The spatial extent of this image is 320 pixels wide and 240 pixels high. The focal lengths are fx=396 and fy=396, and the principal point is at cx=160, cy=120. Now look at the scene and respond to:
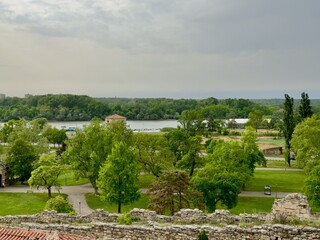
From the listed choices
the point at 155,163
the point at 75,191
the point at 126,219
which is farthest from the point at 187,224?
the point at 75,191

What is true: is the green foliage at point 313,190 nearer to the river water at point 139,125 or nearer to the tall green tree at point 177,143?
the tall green tree at point 177,143

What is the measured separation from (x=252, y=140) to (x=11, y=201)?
27.6 m

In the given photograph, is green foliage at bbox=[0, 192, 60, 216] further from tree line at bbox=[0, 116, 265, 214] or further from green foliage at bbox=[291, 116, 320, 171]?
green foliage at bbox=[291, 116, 320, 171]

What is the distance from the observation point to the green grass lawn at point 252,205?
3512cm

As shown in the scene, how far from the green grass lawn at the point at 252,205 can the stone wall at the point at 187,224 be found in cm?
1900

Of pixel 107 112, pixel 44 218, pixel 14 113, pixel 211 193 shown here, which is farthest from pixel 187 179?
pixel 107 112

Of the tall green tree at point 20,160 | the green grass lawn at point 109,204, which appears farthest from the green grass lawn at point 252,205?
the tall green tree at point 20,160

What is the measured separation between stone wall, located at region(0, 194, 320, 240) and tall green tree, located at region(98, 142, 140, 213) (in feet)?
48.3

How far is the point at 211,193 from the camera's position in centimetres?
3053

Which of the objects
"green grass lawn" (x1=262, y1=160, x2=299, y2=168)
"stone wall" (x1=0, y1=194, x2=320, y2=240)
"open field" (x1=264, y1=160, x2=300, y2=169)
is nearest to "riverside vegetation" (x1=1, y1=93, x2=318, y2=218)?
"open field" (x1=264, y1=160, x2=300, y2=169)

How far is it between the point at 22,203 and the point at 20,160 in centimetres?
1174

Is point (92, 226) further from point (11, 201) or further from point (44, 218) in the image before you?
point (11, 201)

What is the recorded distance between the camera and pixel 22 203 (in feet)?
129

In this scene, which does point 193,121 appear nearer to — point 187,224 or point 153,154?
point 153,154
